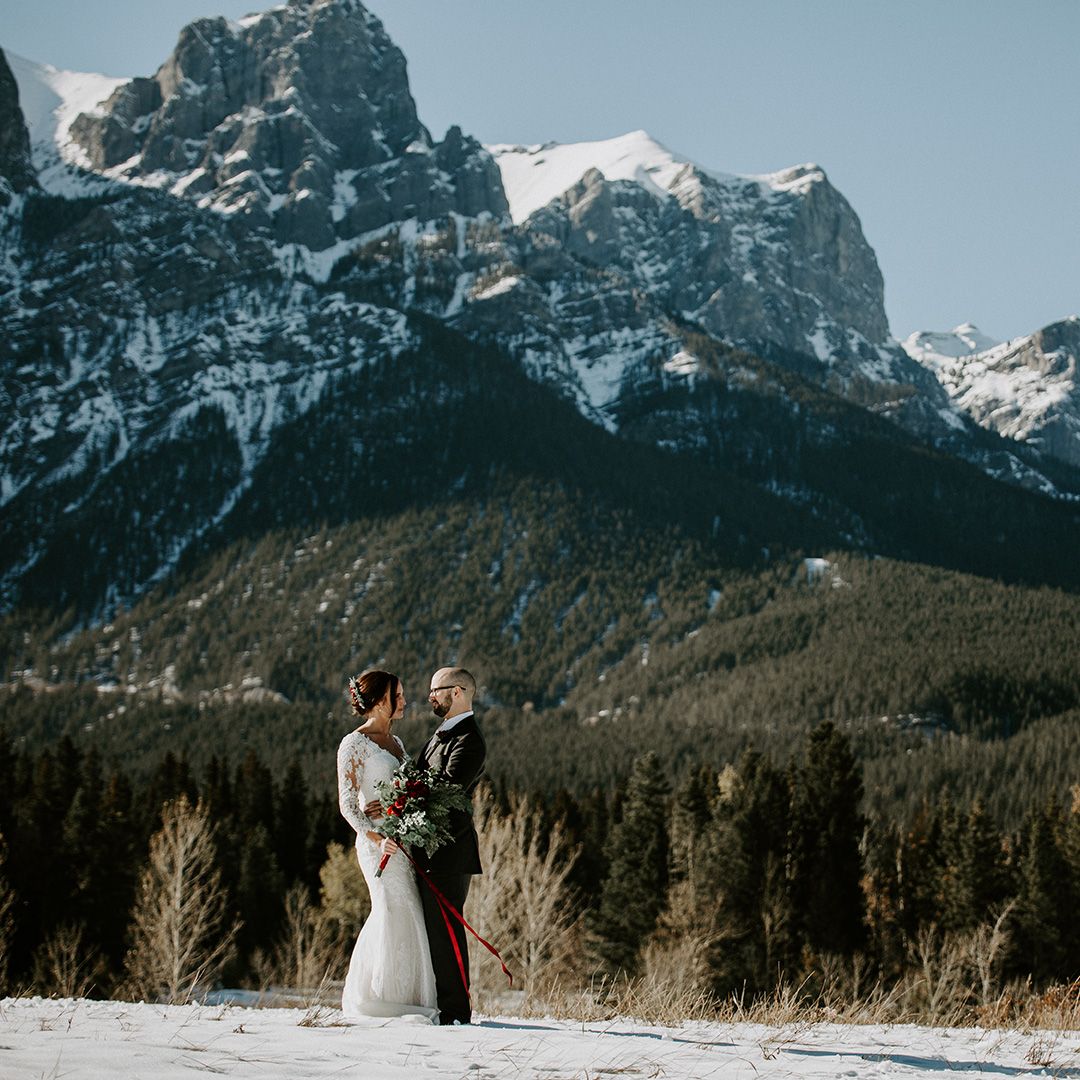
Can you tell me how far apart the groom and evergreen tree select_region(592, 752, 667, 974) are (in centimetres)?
3848

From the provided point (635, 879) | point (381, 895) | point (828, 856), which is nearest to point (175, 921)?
point (635, 879)

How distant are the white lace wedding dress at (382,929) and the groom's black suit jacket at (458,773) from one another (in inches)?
13.8

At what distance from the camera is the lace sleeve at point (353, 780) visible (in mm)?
11414

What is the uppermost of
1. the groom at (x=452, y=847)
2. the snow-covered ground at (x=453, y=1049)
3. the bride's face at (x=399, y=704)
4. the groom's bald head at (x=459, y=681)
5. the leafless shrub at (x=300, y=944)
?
the groom's bald head at (x=459, y=681)

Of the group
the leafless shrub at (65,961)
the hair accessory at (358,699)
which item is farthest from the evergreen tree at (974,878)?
the hair accessory at (358,699)

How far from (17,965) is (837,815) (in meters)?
30.4

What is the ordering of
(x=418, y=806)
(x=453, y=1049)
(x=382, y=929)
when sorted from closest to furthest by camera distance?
(x=453, y=1049) < (x=418, y=806) < (x=382, y=929)

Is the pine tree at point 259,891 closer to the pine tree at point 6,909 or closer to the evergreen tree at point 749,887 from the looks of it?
the pine tree at point 6,909

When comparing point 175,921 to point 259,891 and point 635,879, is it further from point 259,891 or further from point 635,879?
point 259,891

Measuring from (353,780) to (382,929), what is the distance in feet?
4.55

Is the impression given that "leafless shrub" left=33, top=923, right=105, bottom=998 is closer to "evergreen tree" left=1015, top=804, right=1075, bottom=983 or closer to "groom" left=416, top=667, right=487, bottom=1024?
"groom" left=416, top=667, right=487, bottom=1024

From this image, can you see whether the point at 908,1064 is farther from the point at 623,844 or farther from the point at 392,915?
the point at 623,844

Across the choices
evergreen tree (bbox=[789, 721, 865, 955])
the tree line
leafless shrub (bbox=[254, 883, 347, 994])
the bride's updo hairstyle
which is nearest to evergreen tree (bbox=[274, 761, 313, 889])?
the tree line

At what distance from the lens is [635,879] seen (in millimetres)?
49344
